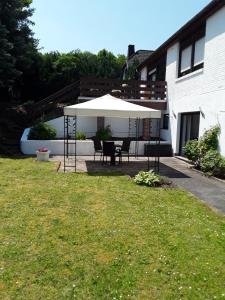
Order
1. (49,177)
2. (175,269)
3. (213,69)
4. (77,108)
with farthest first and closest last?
(213,69)
(77,108)
(49,177)
(175,269)

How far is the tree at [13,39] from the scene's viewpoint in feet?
59.1

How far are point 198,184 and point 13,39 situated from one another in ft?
51.0

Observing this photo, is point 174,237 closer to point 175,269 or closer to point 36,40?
point 175,269

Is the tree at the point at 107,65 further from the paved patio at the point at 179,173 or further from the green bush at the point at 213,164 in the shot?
the green bush at the point at 213,164

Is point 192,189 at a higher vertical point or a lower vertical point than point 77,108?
lower

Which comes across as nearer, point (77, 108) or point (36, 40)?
point (77, 108)

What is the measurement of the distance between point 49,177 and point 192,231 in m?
5.77

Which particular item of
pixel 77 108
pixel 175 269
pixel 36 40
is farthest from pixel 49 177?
pixel 36 40

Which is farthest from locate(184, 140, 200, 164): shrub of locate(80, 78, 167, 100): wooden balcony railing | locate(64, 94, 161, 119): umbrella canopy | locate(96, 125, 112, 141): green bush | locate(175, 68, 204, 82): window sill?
locate(80, 78, 167, 100): wooden balcony railing

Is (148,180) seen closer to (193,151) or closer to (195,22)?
(193,151)

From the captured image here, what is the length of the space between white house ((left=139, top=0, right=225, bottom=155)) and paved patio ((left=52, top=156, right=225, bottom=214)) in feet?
5.41

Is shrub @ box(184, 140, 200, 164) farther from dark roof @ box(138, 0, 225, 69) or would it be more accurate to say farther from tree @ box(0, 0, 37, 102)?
tree @ box(0, 0, 37, 102)

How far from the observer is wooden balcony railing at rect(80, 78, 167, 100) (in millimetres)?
18109

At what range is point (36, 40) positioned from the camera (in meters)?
24.9
